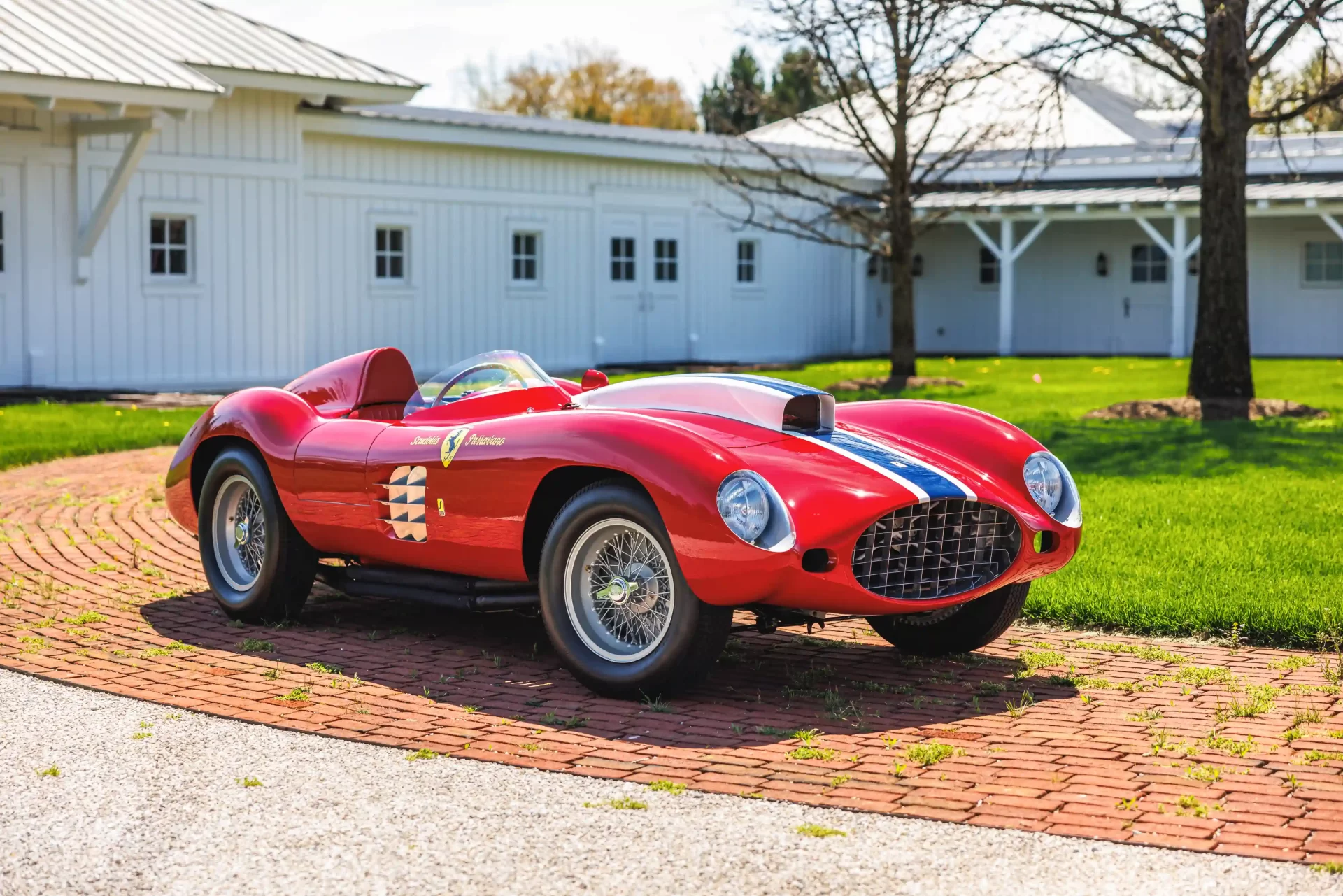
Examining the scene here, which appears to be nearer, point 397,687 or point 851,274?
point 397,687

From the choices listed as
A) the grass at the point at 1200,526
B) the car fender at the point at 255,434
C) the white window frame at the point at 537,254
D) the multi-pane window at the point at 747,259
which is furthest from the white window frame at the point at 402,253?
the car fender at the point at 255,434

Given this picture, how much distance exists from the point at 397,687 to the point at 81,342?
1503 centimetres

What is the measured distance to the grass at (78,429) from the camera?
12.6m

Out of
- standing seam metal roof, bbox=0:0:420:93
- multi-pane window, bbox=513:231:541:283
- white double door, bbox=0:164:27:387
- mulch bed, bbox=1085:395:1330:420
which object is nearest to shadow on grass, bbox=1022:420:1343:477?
mulch bed, bbox=1085:395:1330:420

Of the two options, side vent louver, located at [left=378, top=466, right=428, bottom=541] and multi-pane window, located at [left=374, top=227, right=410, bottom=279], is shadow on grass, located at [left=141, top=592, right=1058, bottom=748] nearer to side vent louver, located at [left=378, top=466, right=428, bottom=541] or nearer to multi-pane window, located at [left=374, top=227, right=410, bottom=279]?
side vent louver, located at [left=378, top=466, right=428, bottom=541]

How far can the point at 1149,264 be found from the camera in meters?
31.8

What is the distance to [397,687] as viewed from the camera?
5.56 metres

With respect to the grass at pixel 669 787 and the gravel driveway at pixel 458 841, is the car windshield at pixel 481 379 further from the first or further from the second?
the grass at pixel 669 787

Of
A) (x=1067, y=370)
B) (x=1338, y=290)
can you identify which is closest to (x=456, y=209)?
(x=1067, y=370)

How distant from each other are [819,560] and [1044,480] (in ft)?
3.96

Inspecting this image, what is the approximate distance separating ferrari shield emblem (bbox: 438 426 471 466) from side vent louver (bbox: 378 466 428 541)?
5.2 inches

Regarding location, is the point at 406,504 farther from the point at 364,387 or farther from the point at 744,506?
the point at 744,506

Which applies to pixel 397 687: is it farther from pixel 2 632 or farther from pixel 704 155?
pixel 704 155

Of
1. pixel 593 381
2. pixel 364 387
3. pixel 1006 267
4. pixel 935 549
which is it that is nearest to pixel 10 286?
pixel 364 387
